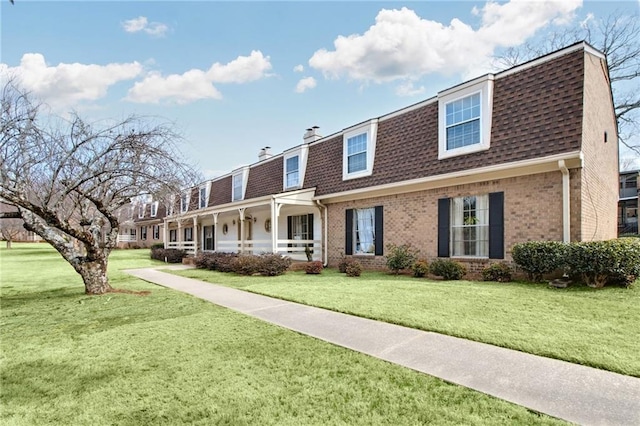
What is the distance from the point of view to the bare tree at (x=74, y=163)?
7.61m

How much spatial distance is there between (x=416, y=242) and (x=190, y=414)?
32.5 feet

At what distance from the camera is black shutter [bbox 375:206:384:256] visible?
1316cm

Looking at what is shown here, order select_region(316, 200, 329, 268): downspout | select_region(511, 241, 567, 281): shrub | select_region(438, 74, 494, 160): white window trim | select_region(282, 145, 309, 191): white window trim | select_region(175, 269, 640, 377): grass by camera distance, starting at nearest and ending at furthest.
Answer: select_region(175, 269, 640, 377): grass → select_region(511, 241, 567, 281): shrub → select_region(438, 74, 494, 160): white window trim → select_region(316, 200, 329, 268): downspout → select_region(282, 145, 309, 191): white window trim

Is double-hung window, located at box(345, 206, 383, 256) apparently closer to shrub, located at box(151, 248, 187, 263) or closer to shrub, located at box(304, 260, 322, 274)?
shrub, located at box(304, 260, 322, 274)

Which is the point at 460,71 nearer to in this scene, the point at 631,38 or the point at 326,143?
the point at 326,143

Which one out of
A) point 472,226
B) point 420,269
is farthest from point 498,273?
point 420,269

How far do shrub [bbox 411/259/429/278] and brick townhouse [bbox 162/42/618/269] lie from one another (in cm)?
73

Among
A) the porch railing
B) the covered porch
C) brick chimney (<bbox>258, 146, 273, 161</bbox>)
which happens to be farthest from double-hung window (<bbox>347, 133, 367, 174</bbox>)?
the porch railing

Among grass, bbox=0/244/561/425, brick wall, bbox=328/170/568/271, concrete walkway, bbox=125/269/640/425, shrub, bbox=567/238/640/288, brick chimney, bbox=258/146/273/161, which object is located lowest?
grass, bbox=0/244/561/425

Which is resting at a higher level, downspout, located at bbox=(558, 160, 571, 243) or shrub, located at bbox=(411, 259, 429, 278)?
downspout, located at bbox=(558, 160, 571, 243)

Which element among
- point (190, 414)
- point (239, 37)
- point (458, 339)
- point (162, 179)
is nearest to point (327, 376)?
point (190, 414)

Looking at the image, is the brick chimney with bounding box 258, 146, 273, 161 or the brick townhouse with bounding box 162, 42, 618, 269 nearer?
the brick townhouse with bounding box 162, 42, 618, 269

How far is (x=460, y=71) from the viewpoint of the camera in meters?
14.7

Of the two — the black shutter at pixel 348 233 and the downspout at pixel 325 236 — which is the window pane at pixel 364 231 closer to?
the black shutter at pixel 348 233
